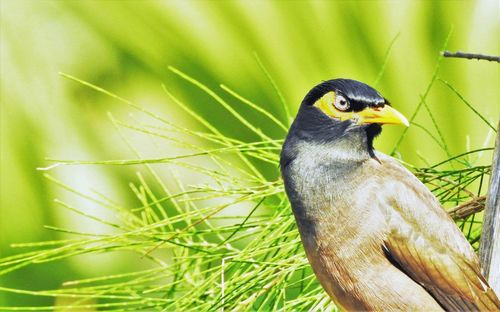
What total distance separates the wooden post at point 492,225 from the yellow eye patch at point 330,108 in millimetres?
279

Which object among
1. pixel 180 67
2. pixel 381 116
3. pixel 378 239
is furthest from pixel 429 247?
pixel 180 67

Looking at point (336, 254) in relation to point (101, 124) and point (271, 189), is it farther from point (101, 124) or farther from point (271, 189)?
point (101, 124)

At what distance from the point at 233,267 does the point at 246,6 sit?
114cm

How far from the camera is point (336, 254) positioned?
1.25 m

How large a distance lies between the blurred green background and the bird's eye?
3.30ft

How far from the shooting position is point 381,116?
1255 mm

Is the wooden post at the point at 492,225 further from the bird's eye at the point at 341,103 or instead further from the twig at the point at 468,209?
the bird's eye at the point at 341,103

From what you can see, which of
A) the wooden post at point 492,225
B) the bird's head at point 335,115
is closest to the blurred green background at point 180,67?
the bird's head at point 335,115

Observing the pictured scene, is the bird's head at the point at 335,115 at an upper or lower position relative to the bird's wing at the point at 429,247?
upper

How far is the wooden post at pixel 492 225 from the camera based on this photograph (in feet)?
3.53

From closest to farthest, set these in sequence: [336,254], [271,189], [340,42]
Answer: [336,254]
[271,189]
[340,42]

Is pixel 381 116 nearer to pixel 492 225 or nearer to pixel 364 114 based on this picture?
pixel 364 114

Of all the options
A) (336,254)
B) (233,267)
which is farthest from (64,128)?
(336,254)

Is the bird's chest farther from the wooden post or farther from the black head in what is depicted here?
the wooden post
